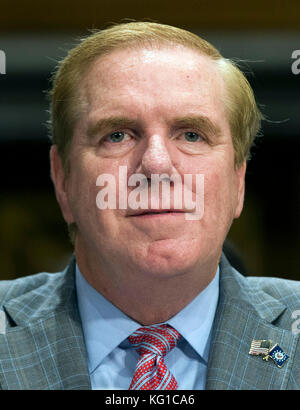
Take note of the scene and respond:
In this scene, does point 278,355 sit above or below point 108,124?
below

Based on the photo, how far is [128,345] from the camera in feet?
4.67

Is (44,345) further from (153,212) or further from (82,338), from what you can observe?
(153,212)

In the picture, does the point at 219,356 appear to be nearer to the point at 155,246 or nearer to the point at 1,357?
the point at 155,246

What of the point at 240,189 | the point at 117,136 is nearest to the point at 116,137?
the point at 117,136

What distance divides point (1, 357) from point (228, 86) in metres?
0.82

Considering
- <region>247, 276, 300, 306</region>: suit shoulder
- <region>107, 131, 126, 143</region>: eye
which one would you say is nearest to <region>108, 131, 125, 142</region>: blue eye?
<region>107, 131, 126, 143</region>: eye

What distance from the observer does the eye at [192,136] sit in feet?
4.47

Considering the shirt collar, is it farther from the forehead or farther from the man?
the forehead

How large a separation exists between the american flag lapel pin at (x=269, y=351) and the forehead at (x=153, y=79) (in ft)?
1.79

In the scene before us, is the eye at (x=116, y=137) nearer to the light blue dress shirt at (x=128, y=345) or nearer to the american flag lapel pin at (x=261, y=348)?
the light blue dress shirt at (x=128, y=345)

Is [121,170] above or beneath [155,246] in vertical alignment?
above

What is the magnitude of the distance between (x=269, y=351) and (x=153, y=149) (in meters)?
0.52

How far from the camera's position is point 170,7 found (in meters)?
1.55
